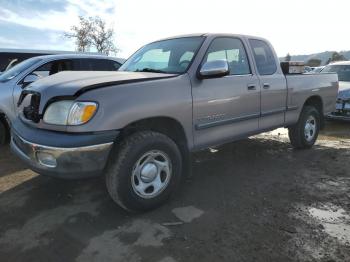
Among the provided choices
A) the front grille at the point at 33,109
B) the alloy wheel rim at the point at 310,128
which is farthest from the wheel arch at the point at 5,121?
the alloy wheel rim at the point at 310,128

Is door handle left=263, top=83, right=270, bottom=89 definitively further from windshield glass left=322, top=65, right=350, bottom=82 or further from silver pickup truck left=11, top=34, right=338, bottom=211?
windshield glass left=322, top=65, right=350, bottom=82

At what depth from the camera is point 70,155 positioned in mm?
3053

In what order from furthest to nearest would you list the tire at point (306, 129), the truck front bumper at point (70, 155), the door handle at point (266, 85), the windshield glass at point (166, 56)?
the tire at point (306, 129) → the door handle at point (266, 85) → the windshield glass at point (166, 56) → the truck front bumper at point (70, 155)

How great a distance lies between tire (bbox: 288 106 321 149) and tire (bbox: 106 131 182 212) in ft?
10.0

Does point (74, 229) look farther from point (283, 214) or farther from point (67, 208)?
point (283, 214)

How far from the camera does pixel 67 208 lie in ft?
12.3

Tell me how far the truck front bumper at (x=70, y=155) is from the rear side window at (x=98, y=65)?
422 cm

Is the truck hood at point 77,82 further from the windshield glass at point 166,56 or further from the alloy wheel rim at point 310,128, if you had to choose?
the alloy wheel rim at point 310,128

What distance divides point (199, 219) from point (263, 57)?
111 inches

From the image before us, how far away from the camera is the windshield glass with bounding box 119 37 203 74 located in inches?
163

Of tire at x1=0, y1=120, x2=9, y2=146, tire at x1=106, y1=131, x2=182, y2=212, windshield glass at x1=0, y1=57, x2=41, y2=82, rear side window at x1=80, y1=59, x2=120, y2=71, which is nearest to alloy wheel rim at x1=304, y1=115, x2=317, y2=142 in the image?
tire at x1=106, y1=131, x2=182, y2=212

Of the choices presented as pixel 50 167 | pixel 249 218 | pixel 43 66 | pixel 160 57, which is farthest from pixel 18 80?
pixel 249 218

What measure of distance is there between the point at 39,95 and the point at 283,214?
269 centimetres

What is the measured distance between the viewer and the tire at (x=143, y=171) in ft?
10.9
